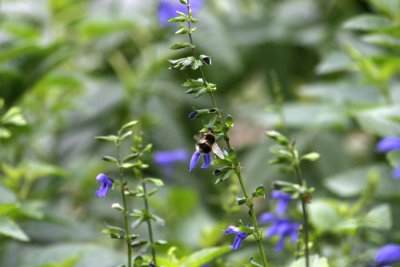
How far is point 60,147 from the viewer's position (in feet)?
6.53

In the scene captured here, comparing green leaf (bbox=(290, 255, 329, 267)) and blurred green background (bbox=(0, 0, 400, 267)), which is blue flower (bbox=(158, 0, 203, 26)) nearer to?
blurred green background (bbox=(0, 0, 400, 267))

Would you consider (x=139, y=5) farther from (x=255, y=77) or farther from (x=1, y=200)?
(x=1, y=200)

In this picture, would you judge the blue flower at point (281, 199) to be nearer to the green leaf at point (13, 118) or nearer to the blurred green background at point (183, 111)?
the blurred green background at point (183, 111)

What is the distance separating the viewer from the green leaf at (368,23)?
1.41m

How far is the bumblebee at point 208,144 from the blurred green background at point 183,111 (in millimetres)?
247

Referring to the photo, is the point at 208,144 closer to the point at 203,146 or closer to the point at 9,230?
the point at 203,146

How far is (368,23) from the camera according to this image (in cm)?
144

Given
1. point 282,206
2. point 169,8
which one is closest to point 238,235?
point 282,206

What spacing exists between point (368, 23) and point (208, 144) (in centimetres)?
75

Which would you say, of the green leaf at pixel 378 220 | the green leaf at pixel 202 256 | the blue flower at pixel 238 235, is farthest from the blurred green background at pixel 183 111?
the blue flower at pixel 238 235

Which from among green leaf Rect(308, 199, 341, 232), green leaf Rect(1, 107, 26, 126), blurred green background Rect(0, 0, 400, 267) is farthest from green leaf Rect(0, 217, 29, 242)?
A: green leaf Rect(308, 199, 341, 232)

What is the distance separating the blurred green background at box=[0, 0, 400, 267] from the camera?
134 cm

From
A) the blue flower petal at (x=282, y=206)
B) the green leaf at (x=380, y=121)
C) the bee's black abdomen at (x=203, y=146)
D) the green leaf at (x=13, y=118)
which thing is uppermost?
the green leaf at (x=380, y=121)

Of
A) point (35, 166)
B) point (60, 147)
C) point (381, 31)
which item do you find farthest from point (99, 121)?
point (381, 31)
